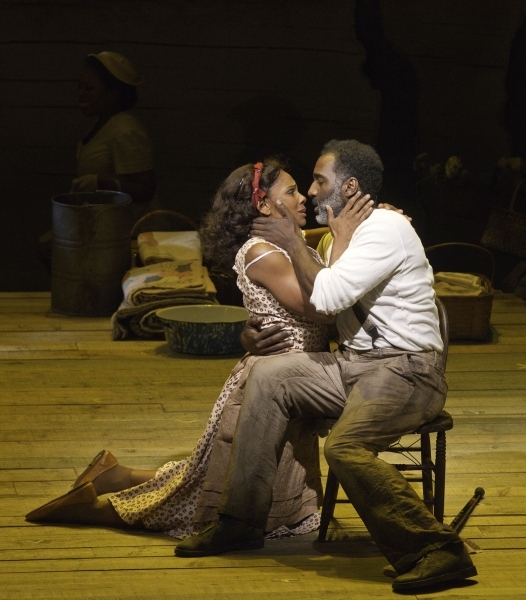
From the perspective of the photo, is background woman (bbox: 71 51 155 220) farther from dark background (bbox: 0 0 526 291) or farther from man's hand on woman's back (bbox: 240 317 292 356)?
man's hand on woman's back (bbox: 240 317 292 356)

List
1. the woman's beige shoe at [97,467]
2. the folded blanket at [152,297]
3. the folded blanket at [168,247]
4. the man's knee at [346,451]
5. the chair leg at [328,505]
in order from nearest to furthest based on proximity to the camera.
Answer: the man's knee at [346,451]
the chair leg at [328,505]
the woman's beige shoe at [97,467]
the folded blanket at [152,297]
the folded blanket at [168,247]

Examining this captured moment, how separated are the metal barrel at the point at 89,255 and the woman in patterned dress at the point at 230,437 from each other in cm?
286

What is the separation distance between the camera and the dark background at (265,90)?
838 cm

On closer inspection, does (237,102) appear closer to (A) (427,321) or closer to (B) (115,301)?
(B) (115,301)

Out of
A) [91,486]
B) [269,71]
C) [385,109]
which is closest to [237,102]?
[269,71]

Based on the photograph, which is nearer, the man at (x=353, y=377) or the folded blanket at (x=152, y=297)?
the man at (x=353, y=377)

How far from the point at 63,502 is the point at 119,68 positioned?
3921 mm

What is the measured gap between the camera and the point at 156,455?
4730 millimetres

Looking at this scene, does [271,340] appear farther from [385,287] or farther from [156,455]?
[156,455]

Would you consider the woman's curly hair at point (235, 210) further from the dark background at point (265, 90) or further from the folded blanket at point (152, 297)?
the dark background at point (265, 90)

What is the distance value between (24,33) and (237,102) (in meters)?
1.51

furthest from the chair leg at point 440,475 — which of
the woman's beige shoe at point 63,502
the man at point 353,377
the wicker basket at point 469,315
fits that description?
the wicker basket at point 469,315

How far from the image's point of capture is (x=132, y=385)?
18.7 ft

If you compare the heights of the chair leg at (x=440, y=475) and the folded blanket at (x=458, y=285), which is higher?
the chair leg at (x=440, y=475)
